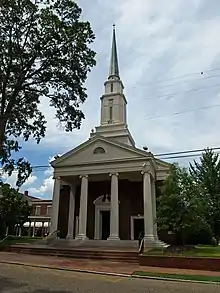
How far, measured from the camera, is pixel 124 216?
2622 centimetres

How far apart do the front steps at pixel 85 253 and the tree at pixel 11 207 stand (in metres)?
12.2

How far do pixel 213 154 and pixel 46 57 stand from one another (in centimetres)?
3071

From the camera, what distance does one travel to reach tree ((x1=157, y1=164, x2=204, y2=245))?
17.2m

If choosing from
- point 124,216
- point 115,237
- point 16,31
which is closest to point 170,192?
point 115,237

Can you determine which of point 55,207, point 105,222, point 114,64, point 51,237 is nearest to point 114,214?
point 105,222

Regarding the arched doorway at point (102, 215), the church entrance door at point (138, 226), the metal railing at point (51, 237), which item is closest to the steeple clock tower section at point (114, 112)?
the arched doorway at point (102, 215)

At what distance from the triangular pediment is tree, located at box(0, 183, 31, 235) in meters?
10.2

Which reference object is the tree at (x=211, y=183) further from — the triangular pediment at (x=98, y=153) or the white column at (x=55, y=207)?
the white column at (x=55, y=207)

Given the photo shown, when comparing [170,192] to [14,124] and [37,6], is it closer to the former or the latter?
[14,124]

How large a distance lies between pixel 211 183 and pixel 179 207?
736 inches

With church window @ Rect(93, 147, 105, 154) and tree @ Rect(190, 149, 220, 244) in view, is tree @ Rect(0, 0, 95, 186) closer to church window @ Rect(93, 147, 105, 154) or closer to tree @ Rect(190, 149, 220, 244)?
church window @ Rect(93, 147, 105, 154)

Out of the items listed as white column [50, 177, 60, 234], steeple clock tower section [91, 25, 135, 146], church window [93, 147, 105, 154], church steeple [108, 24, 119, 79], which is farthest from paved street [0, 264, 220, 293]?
church steeple [108, 24, 119, 79]

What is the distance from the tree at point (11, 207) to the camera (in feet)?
105

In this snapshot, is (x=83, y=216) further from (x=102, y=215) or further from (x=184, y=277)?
(x=184, y=277)
